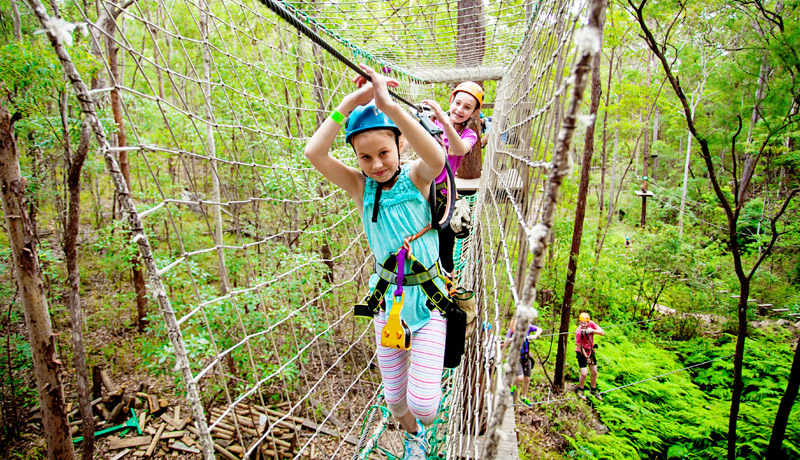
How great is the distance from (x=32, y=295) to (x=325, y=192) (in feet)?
7.30

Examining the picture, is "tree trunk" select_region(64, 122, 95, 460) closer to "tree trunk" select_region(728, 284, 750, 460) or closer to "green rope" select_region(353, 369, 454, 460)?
"green rope" select_region(353, 369, 454, 460)

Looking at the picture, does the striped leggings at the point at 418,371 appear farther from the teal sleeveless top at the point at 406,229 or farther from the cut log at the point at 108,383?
the cut log at the point at 108,383

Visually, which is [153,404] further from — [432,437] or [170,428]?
[432,437]

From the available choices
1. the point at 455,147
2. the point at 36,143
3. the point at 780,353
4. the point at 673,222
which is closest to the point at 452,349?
the point at 455,147

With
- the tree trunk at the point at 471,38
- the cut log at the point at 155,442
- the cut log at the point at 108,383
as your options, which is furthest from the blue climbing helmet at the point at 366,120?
the cut log at the point at 108,383

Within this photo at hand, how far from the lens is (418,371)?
111cm

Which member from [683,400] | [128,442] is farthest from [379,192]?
[683,400]

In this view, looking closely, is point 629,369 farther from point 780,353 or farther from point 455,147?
point 455,147

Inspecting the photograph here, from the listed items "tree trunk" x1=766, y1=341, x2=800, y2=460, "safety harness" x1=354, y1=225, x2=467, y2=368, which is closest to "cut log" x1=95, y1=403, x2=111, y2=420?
"safety harness" x1=354, y1=225, x2=467, y2=368

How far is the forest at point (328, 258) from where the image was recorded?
120cm

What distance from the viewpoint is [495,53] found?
2740 millimetres

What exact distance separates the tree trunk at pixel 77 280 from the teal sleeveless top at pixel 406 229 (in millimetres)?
2893

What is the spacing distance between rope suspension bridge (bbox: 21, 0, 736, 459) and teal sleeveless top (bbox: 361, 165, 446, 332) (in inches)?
8.7

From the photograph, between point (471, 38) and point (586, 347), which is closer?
point (471, 38)
